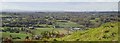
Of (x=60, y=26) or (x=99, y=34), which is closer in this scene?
(x=99, y=34)

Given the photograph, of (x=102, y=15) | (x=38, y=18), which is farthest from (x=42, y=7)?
(x=102, y=15)

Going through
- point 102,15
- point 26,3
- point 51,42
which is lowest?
point 51,42

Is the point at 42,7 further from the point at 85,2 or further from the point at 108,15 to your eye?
the point at 108,15

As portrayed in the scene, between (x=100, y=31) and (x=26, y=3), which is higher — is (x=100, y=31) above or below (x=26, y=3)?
below

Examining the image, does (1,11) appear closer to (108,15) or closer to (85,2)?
(85,2)

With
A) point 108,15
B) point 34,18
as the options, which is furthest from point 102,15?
point 34,18

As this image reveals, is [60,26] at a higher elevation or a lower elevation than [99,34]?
higher
